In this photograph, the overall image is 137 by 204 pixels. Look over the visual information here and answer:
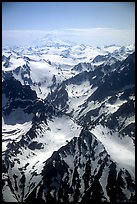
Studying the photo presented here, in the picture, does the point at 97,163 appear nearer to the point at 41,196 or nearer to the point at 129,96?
the point at 41,196

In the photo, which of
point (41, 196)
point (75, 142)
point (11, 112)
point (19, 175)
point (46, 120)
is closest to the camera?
point (41, 196)

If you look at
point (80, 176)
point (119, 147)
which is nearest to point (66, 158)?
point (80, 176)

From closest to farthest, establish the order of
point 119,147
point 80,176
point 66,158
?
point 80,176
point 66,158
point 119,147

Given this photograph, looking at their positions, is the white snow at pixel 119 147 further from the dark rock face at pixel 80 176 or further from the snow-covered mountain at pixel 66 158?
the dark rock face at pixel 80 176

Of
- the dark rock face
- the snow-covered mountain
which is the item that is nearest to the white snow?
the snow-covered mountain

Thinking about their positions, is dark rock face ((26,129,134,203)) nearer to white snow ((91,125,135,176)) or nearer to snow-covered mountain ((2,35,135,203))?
snow-covered mountain ((2,35,135,203))

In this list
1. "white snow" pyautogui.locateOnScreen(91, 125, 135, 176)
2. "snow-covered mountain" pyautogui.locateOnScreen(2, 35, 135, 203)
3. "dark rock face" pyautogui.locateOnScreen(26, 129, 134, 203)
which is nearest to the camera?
"dark rock face" pyautogui.locateOnScreen(26, 129, 134, 203)

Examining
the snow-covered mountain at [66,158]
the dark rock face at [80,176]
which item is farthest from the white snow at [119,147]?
the dark rock face at [80,176]

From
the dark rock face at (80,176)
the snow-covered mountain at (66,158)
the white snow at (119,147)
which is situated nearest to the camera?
the dark rock face at (80,176)

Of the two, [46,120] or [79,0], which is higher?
[79,0]

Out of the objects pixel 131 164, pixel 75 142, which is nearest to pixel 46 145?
pixel 75 142

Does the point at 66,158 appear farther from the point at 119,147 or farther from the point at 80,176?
the point at 119,147
